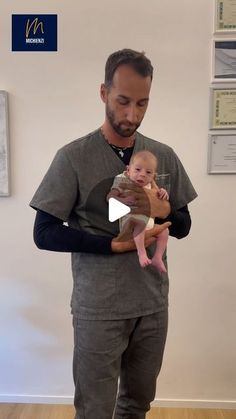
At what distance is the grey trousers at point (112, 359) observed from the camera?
1.18 m

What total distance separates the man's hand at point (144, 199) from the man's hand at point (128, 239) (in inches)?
1.6

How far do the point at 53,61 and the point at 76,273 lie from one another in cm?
117

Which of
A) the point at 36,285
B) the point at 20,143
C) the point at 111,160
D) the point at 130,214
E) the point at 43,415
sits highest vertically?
the point at 20,143

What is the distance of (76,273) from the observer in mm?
1244

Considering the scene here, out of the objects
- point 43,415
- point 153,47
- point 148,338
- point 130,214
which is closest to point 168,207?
point 130,214

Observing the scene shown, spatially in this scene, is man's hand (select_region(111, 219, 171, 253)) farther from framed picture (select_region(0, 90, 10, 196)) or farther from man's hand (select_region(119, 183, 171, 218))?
framed picture (select_region(0, 90, 10, 196))

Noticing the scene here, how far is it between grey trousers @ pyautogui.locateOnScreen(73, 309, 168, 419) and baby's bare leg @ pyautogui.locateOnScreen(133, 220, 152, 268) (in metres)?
0.22

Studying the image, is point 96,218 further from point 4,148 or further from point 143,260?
point 4,148

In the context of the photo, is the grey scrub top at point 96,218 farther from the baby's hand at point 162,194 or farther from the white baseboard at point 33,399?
the white baseboard at point 33,399

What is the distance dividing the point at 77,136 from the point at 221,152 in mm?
713

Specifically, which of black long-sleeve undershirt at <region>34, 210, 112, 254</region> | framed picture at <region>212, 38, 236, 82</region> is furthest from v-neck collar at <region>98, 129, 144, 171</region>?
framed picture at <region>212, 38, 236, 82</region>

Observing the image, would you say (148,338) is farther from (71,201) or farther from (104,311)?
(71,201)

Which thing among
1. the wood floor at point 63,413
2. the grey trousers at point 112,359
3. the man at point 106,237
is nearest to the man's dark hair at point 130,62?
the man at point 106,237
